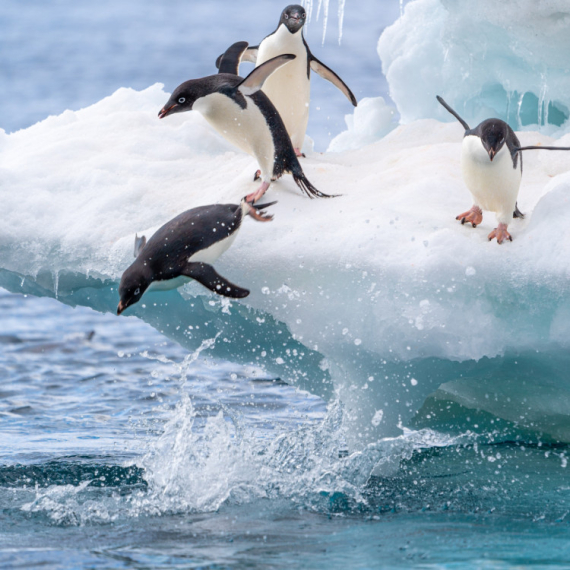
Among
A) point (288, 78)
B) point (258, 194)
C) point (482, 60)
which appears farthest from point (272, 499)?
point (482, 60)

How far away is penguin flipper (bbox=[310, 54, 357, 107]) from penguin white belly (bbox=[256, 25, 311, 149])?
119 millimetres

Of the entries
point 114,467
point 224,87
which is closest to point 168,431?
point 114,467

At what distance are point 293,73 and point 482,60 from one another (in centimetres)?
181

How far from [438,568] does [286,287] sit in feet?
4.61

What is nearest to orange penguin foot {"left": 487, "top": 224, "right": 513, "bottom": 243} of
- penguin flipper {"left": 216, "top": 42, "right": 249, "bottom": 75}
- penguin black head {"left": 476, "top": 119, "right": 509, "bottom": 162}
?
penguin black head {"left": 476, "top": 119, "right": 509, "bottom": 162}

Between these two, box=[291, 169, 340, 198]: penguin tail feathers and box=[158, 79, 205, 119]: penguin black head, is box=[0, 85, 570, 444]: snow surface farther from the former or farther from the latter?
box=[158, 79, 205, 119]: penguin black head

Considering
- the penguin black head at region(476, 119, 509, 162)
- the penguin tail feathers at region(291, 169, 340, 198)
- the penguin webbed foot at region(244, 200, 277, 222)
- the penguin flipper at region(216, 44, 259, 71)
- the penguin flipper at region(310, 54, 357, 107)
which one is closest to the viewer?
the penguin webbed foot at region(244, 200, 277, 222)

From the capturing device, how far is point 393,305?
329cm

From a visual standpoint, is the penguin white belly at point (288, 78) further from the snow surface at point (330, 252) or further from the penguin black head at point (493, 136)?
the penguin black head at point (493, 136)

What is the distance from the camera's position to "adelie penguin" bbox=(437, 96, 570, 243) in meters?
3.27

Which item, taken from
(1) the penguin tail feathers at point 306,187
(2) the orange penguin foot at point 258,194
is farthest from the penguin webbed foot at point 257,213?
(1) the penguin tail feathers at point 306,187

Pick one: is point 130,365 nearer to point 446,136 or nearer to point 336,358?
point 446,136

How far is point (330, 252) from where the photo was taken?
338 cm

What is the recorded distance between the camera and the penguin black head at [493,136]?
128 inches
